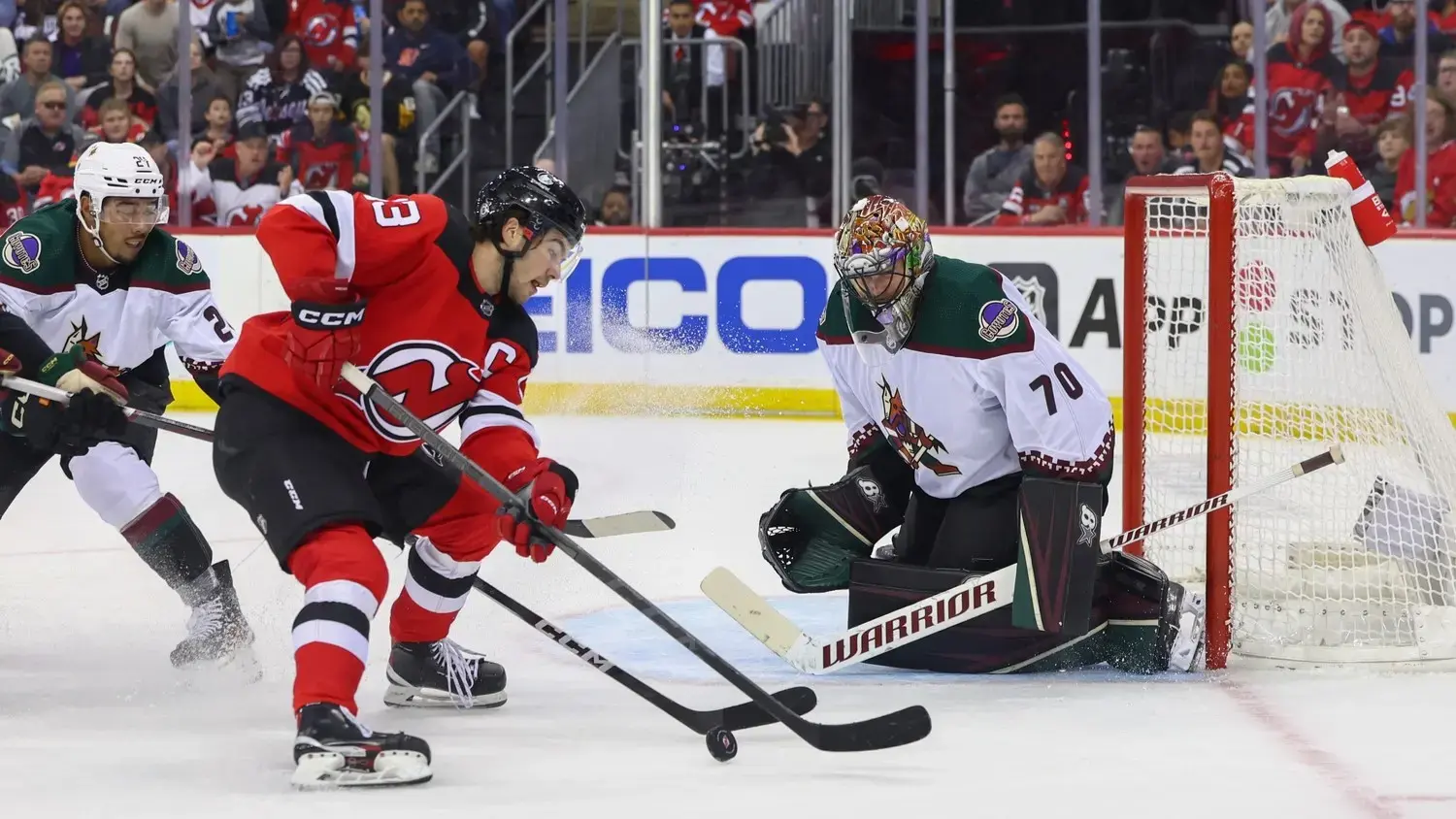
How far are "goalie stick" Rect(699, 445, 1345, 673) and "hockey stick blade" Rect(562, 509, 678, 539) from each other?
Result: 318mm

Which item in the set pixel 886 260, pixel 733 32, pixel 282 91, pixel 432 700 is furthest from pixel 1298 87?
pixel 432 700

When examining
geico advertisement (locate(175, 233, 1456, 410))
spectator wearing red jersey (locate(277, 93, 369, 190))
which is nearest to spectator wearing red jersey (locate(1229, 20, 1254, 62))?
geico advertisement (locate(175, 233, 1456, 410))

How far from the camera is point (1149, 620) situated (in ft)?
10.8

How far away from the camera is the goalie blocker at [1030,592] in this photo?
3.13 meters

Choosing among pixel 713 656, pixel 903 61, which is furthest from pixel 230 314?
pixel 713 656

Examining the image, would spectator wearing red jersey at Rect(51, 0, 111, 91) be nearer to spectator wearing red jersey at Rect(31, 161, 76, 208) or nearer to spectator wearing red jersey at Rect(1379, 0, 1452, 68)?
spectator wearing red jersey at Rect(31, 161, 76, 208)

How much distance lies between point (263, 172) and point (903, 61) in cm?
250

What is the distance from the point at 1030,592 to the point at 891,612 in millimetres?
264

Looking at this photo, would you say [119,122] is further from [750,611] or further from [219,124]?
[750,611]

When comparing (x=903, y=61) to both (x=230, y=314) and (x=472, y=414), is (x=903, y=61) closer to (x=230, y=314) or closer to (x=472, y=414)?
(x=230, y=314)

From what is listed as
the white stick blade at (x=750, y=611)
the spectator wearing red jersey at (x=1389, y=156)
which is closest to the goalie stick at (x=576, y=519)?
the white stick blade at (x=750, y=611)

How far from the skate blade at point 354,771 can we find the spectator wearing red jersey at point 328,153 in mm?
5019

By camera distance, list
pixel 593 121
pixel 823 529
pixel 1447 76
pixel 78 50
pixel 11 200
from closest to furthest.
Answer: pixel 823 529 < pixel 1447 76 < pixel 593 121 < pixel 11 200 < pixel 78 50

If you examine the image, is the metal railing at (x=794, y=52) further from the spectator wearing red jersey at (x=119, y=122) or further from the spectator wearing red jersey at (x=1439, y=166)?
the spectator wearing red jersey at (x=119, y=122)
